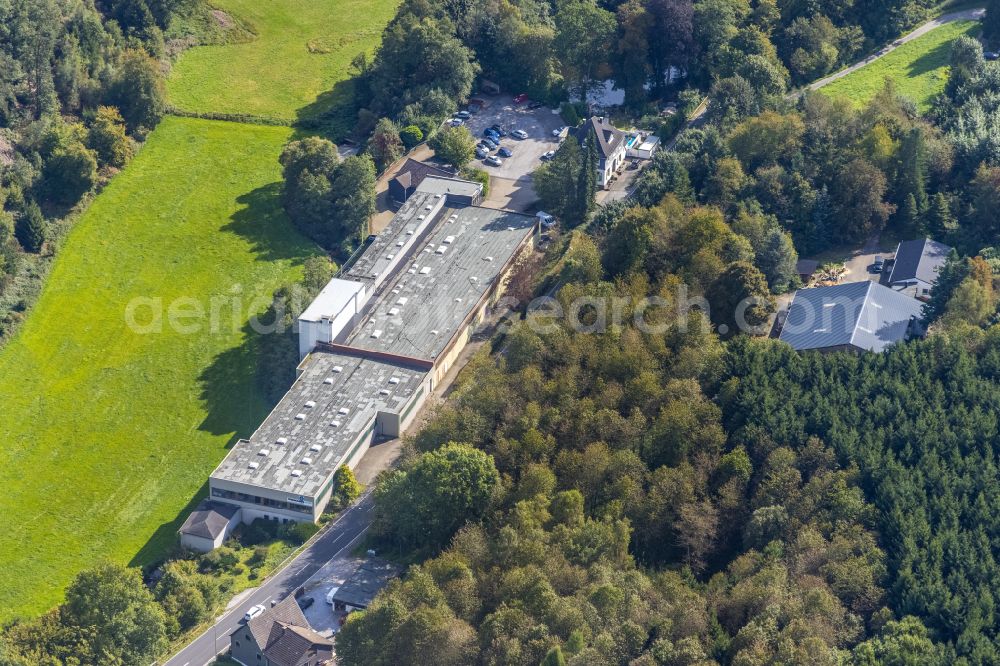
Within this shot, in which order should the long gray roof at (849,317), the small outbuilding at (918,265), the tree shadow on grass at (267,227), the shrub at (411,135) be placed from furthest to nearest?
1. the shrub at (411,135)
2. the tree shadow on grass at (267,227)
3. the small outbuilding at (918,265)
4. the long gray roof at (849,317)

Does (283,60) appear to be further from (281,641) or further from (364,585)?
(281,641)

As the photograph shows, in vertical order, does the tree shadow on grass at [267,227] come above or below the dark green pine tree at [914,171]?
below

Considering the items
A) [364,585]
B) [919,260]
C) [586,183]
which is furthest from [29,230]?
[919,260]

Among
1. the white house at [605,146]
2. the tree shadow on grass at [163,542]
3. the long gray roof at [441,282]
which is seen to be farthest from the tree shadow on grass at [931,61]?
the tree shadow on grass at [163,542]

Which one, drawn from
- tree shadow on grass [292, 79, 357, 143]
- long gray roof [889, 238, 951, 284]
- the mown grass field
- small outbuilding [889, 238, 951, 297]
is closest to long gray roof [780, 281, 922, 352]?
small outbuilding [889, 238, 951, 297]

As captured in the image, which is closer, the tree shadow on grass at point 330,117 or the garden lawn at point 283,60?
the tree shadow on grass at point 330,117

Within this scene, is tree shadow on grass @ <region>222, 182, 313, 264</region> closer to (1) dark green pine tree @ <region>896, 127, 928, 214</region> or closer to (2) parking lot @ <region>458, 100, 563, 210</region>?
(2) parking lot @ <region>458, 100, 563, 210</region>

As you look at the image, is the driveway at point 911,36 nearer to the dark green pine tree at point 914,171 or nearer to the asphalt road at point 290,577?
the dark green pine tree at point 914,171
